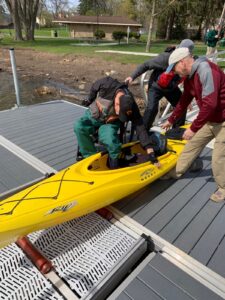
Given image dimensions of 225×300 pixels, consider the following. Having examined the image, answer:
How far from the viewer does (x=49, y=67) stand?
20.2m

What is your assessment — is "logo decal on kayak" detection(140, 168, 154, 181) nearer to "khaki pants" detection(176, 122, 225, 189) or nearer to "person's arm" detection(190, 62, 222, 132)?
"khaki pants" detection(176, 122, 225, 189)

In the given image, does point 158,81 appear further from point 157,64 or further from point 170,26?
point 170,26

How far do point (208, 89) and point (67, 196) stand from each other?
6.15ft

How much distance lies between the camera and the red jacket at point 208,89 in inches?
115

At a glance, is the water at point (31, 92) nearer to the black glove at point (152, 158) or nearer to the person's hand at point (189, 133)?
the black glove at point (152, 158)

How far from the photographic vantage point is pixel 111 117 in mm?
3803

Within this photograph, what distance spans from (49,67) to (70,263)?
A: 19253mm

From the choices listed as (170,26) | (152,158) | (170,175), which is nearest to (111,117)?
(152,158)

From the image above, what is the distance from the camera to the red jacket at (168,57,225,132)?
9.61 ft

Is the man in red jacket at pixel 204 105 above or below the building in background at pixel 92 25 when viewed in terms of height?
above

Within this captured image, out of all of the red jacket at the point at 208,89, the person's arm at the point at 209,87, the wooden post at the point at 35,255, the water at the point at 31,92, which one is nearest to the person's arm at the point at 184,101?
the red jacket at the point at 208,89

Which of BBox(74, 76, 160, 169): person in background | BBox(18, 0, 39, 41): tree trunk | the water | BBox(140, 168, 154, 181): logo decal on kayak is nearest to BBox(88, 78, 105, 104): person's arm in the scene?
BBox(74, 76, 160, 169): person in background

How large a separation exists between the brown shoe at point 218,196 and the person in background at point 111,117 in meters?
0.84

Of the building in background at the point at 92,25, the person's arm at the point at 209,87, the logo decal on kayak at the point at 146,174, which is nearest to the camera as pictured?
the person's arm at the point at 209,87
